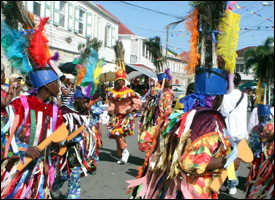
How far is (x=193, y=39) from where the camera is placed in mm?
2988

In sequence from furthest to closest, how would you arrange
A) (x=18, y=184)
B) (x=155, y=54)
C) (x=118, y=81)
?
1. (x=155, y=54)
2. (x=118, y=81)
3. (x=18, y=184)

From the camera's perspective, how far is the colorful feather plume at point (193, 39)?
291 cm

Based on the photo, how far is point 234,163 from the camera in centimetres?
267

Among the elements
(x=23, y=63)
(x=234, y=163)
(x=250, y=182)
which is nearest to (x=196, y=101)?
(x=234, y=163)

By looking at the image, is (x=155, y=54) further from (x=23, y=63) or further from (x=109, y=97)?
(x=23, y=63)

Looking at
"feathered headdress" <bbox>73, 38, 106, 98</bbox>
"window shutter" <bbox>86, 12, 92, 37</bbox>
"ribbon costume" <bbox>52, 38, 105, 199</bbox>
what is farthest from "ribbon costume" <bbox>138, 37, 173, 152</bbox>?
"window shutter" <bbox>86, 12, 92, 37</bbox>

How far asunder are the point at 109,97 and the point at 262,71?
11.0 feet

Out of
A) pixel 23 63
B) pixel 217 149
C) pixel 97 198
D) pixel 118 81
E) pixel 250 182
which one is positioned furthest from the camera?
pixel 118 81

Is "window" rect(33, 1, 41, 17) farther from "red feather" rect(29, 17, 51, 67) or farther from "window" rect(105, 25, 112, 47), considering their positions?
"red feather" rect(29, 17, 51, 67)

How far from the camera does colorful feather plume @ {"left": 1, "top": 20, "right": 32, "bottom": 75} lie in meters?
3.36

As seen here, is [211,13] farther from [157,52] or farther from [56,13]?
[56,13]

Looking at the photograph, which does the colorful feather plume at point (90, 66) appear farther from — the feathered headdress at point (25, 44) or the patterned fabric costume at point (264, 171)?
the patterned fabric costume at point (264, 171)

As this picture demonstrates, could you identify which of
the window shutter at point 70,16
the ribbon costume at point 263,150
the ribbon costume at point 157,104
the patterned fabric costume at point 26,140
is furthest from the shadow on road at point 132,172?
the window shutter at point 70,16

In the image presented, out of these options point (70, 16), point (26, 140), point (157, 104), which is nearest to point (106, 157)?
point (157, 104)
